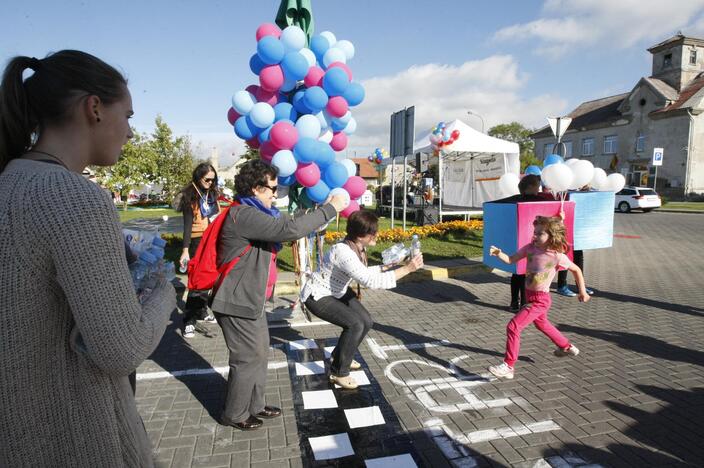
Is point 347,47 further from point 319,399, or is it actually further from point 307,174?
point 319,399

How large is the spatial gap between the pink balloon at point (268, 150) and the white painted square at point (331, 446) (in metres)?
3.14

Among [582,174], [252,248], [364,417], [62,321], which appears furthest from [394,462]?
[582,174]

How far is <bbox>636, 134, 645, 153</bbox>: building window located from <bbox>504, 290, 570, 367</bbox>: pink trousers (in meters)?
44.3

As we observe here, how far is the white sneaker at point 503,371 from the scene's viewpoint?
4.10 m

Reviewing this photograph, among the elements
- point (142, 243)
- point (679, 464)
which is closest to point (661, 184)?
point (679, 464)

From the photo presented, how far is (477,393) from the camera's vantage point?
3.84m

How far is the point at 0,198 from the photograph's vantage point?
3.36 ft

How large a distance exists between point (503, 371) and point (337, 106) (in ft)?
11.5

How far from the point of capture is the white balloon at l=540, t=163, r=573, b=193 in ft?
19.8

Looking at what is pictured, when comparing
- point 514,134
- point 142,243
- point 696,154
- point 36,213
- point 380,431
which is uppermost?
point 514,134

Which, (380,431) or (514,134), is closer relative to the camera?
(380,431)

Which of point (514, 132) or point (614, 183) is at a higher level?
point (514, 132)

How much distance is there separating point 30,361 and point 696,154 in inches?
1778

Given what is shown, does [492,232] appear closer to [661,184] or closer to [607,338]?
[607,338]
